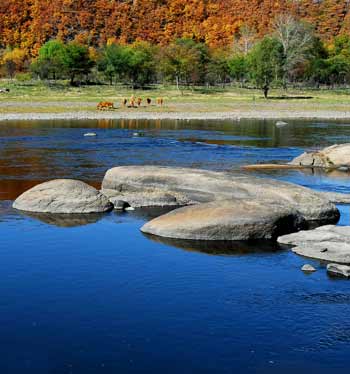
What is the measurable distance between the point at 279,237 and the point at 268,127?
40462 millimetres

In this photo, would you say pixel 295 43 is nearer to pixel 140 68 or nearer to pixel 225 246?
pixel 140 68

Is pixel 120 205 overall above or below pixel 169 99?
below

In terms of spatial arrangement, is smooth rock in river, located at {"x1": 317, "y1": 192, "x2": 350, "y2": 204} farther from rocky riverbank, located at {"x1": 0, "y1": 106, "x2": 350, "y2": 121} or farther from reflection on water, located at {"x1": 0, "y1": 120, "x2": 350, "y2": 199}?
rocky riverbank, located at {"x1": 0, "y1": 106, "x2": 350, "y2": 121}

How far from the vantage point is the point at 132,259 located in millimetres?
16719

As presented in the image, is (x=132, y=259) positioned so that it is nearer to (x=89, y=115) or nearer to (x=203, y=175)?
(x=203, y=175)

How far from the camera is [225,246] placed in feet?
58.5

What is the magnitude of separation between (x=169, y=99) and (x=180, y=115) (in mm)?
21752

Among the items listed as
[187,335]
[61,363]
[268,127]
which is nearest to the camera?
[61,363]

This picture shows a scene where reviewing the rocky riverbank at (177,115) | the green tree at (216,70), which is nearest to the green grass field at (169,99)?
the rocky riverbank at (177,115)

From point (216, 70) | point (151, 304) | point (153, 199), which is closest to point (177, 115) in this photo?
point (153, 199)

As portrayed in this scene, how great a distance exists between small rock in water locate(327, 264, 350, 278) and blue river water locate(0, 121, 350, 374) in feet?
0.59

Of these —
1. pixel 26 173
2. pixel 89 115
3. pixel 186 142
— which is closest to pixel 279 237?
pixel 26 173

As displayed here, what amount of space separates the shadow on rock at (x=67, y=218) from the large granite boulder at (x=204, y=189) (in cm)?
204

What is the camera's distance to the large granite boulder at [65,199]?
2142 centimetres
